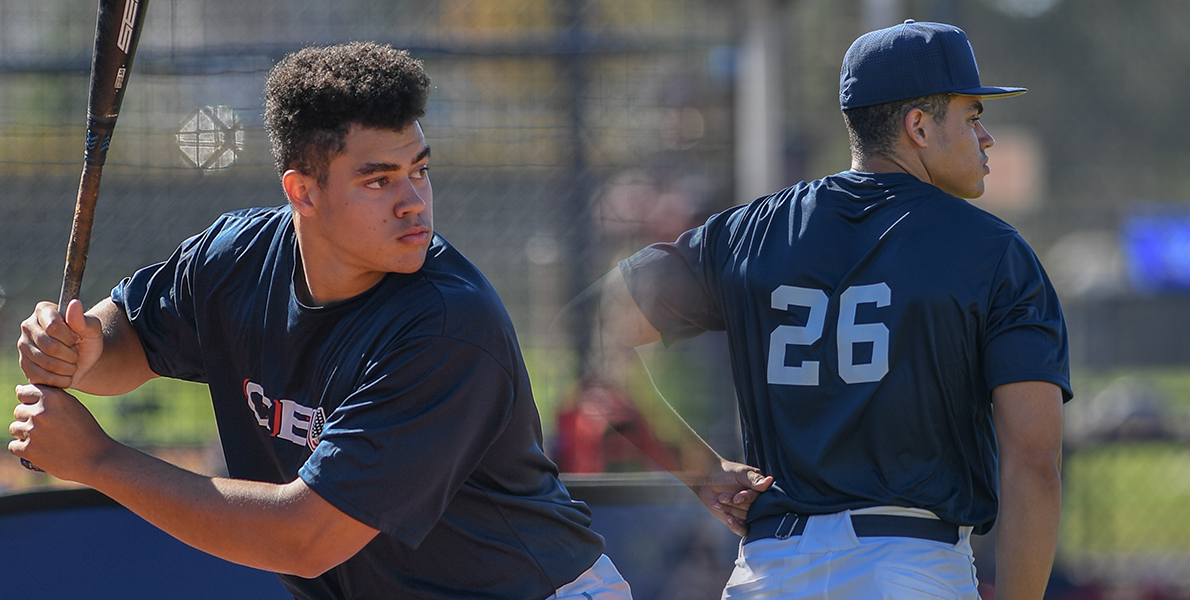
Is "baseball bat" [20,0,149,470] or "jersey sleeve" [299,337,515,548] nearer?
"jersey sleeve" [299,337,515,548]

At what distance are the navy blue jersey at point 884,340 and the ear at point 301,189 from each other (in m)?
0.94

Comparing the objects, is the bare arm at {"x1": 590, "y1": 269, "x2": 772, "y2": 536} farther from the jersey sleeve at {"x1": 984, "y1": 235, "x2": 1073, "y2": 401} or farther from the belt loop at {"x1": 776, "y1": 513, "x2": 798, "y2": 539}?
the jersey sleeve at {"x1": 984, "y1": 235, "x2": 1073, "y2": 401}

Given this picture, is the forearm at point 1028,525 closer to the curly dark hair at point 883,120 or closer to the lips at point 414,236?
the curly dark hair at point 883,120

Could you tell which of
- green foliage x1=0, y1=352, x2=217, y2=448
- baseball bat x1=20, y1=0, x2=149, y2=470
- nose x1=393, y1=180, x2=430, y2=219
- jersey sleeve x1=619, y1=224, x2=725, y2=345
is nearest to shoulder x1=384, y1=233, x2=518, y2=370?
nose x1=393, y1=180, x2=430, y2=219

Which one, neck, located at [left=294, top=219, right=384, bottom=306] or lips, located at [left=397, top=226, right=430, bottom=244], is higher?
lips, located at [left=397, top=226, right=430, bottom=244]

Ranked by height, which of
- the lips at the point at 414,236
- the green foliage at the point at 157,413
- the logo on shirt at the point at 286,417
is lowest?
the green foliage at the point at 157,413

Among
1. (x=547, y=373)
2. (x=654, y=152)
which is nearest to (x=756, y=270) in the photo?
(x=654, y=152)

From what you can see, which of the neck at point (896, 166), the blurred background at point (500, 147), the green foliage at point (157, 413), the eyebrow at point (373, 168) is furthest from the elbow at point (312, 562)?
the green foliage at point (157, 413)

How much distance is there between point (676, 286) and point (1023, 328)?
82 centimetres

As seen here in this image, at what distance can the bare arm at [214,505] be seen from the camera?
78.4 inches

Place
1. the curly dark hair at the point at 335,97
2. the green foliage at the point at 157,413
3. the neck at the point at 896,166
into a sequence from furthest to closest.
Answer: the green foliage at the point at 157,413, the neck at the point at 896,166, the curly dark hair at the point at 335,97

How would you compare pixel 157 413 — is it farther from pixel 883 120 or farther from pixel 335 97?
pixel 883 120

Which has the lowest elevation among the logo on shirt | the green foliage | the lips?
the green foliage

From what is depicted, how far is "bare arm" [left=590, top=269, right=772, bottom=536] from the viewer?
8.36ft
